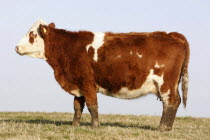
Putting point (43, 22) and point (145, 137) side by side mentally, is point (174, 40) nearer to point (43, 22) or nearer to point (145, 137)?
point (145, 137)

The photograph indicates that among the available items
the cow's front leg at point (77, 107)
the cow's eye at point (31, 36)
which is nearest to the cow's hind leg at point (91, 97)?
the cow's front leg at point (77, 107)

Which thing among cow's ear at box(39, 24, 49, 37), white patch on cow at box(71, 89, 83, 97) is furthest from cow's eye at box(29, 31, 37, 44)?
white patch on cow at box(71, 89, 83, 97)

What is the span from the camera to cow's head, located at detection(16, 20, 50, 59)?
12.9 m

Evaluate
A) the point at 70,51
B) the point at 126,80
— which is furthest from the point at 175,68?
the point at 70,51

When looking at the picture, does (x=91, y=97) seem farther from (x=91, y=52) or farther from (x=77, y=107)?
(x=91, y=52)

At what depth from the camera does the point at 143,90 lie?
12.2 meters

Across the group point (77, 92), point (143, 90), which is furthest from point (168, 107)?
point (77, 92)

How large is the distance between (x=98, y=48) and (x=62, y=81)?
1.55 metres

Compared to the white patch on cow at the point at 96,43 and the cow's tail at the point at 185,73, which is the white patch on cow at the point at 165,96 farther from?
the white patch on cow at the point at 96,43

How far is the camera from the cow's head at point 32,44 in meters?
12.9

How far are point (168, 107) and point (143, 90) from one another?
90 cm

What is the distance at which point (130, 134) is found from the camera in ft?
36.7

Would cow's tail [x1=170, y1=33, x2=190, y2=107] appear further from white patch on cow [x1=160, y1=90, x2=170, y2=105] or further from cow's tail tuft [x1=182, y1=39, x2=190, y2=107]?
white patch on cow [x1=160, y1=90, x2=170, y2=105]

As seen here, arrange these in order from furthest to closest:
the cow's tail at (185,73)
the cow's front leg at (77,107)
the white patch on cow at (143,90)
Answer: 1. the cow's front leg at (77,107)
2. the cow's tail at (185,73)
3. the white patch on cow at (143,90)
